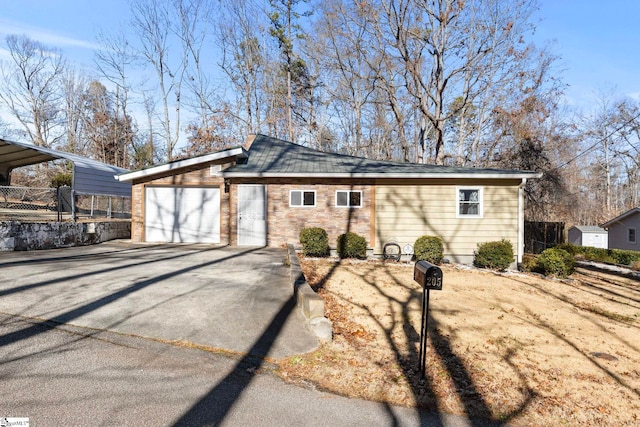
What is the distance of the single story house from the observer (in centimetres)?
1159

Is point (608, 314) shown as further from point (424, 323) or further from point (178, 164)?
point (178, 164)

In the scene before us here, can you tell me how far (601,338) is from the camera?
527 cm

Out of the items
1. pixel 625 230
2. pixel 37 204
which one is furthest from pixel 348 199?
pixel 625 230

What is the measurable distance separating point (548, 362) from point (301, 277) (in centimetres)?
355

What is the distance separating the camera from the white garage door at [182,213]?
12.0 meters

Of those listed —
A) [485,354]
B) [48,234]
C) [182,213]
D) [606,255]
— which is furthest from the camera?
[606,255]

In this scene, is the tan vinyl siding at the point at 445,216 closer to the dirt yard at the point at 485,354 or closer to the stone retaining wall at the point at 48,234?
the dirt yard at the point at 485,354

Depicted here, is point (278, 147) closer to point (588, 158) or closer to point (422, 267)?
point (422, 267)

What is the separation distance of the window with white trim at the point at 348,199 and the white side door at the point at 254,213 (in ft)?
8.38

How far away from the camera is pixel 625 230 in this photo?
2536 centimetres

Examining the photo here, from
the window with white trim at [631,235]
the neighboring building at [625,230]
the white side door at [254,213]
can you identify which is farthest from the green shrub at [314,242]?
the window with white trim at [631,235]

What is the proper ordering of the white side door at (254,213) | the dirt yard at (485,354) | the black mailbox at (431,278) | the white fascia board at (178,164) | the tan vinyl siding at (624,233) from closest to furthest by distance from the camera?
the dirt yard at (485,354) → the black mailbox at (431,278) → the white fascia board at (178,164) → the white side door at (254,213) → the tan vinyl siding at (624,233)

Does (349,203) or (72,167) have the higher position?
(72,167)

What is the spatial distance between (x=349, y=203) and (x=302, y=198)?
1612 mm
